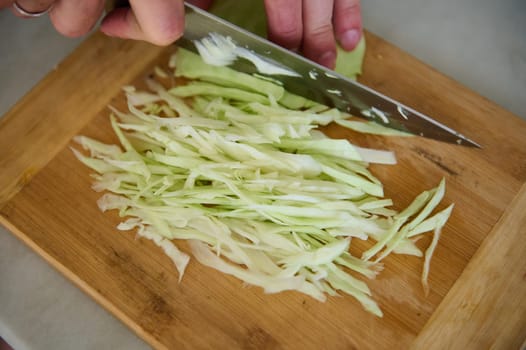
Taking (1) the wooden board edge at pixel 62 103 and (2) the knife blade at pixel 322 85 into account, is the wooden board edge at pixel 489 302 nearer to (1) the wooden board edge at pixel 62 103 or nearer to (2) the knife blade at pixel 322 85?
(2) the knife blade at pixel 322 85

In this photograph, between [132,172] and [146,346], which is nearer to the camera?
[146,346]

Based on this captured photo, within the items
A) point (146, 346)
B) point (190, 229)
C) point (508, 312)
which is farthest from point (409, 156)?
point (146, 346)

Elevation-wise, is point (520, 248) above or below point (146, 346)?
above

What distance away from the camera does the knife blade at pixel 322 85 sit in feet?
5.84

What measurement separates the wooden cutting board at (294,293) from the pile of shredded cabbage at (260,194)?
54mm

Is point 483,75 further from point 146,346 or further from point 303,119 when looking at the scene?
point 146,346

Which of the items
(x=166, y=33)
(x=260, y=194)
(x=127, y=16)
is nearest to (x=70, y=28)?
(x=127, y=16)

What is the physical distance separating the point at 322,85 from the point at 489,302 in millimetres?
893

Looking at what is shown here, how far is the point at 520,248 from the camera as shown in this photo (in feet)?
5.79

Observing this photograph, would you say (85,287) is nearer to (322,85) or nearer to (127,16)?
(127,16)

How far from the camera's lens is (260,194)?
181 centimetres

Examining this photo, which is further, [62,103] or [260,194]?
[62,103]

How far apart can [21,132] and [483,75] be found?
6.09 feet

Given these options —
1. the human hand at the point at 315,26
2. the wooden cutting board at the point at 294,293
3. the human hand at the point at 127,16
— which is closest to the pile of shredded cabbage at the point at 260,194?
the wooden cutting board at the point at 294,293
